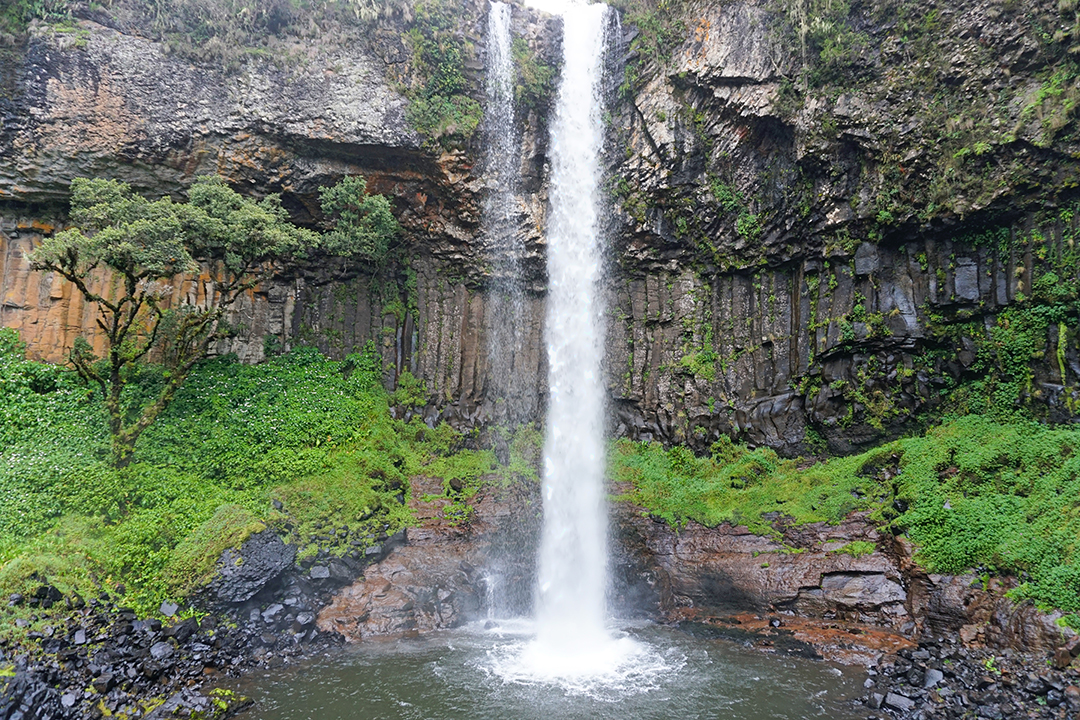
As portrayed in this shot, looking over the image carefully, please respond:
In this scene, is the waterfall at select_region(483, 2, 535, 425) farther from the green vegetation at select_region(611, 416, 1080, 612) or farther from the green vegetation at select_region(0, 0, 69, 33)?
the green vegetation at select_region(0, 0, 69, 33)

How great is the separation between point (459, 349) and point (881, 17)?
574 inches

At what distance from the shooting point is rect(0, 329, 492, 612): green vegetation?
11.1 m

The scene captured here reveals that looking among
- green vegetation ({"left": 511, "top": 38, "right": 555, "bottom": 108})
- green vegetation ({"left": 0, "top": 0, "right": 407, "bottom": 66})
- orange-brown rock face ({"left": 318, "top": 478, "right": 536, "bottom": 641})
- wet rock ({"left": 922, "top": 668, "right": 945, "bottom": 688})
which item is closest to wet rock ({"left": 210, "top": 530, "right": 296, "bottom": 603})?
orange-brown rock face ({"left": 318, "top": 478, "right": 536, "bottom": 641})

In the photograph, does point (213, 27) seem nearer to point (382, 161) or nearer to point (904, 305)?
point (382, 161)

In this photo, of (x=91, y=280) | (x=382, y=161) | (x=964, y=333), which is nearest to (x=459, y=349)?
(x=382, y=161)

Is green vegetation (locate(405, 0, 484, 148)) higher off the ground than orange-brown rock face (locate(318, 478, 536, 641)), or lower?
higher

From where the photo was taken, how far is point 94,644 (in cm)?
921

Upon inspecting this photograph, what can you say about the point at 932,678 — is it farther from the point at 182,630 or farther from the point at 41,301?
the point at 41,301

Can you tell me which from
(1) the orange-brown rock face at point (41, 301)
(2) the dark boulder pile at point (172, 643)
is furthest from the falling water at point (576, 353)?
(1) the orange-brown rock face at point (41, 301)

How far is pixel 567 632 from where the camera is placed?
12445mm

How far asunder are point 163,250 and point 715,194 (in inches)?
550

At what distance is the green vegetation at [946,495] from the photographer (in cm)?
1015

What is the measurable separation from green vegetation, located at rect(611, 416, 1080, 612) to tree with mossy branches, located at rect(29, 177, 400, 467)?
422 inches

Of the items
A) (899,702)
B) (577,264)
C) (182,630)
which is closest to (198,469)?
(182,630)
